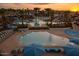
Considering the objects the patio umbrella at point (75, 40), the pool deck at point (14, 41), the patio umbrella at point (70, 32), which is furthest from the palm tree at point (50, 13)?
the patio umbrella at point (75, 40)

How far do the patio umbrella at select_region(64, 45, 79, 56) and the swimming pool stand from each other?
0.07 m

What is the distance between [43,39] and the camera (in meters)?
2.89

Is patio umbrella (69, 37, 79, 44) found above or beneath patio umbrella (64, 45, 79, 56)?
above

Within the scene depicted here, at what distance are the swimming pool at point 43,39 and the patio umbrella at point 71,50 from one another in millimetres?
74

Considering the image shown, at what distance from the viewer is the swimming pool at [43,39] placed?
2.88 m

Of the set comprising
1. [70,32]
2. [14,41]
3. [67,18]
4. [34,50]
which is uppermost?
[67,18]

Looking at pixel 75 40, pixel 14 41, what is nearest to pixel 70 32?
pixel 75 40

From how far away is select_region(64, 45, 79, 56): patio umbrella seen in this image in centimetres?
287

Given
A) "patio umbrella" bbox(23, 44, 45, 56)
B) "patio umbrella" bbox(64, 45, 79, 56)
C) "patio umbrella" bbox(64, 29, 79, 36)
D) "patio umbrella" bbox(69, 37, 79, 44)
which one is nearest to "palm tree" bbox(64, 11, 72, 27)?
"patio umbrella" bbox(64, 29, 79, 36)

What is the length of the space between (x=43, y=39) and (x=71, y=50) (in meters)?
0.41

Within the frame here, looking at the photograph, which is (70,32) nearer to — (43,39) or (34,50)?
(43,39)

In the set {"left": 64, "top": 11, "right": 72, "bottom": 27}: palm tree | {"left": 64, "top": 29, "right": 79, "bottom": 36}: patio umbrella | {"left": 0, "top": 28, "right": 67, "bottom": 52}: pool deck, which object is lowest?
{"left": 0, "top": 28, "right": 67, "bottom": 52}: pool deck

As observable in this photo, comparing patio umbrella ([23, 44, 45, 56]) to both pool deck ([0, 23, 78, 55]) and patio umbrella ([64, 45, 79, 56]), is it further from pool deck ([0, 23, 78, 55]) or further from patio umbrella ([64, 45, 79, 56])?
patio umbrella ([64, 45, 79, 56])

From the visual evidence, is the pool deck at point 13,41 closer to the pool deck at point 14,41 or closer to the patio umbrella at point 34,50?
the pool deck at point 14,41
